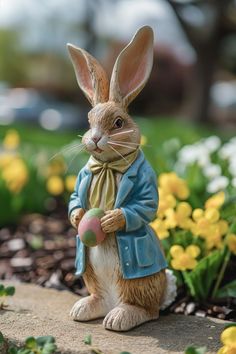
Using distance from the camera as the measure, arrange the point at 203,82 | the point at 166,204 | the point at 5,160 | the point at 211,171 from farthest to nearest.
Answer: the point at 203,82, the point at 5,160, the point at 211,171, the point at 166,204

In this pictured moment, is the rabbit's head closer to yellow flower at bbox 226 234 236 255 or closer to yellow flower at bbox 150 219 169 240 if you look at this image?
yellow flower at bbox 150 219 169 240

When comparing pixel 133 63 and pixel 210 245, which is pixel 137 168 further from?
pixel 210 245

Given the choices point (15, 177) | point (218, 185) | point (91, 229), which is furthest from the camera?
point (15, 177)

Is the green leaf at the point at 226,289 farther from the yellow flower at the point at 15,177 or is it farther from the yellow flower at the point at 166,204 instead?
the yellow flower at the point at 15,177

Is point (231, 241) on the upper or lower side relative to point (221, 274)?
upper

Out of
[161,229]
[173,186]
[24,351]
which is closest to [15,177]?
[173,186]

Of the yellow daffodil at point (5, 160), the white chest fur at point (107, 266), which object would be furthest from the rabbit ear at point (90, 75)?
the yellow daffodil at point (5, 160)

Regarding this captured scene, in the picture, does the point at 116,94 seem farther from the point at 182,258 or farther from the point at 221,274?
the point at 221,274
